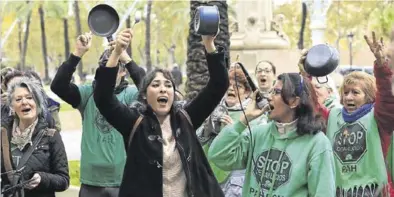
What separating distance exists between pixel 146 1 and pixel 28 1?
8.01m

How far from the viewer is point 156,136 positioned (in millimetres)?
5371

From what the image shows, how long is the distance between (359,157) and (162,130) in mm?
1572

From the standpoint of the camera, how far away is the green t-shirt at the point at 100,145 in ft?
24.0

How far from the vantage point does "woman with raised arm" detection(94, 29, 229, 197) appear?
530 centimetres

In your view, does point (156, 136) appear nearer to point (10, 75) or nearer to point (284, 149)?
point (284, 149)

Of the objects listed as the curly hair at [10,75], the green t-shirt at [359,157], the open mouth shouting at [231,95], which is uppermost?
the curly hair at [10,75]

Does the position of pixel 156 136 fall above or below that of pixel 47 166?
above

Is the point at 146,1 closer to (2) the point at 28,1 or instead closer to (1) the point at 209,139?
(2) the point at 28,1

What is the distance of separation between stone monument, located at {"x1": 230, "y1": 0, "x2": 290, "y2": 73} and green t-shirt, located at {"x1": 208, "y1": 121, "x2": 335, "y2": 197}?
13024 mm

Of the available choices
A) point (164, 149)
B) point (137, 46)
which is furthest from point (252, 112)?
point (137, 46)

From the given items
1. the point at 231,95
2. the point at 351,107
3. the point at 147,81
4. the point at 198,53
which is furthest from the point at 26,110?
the point at 198,53

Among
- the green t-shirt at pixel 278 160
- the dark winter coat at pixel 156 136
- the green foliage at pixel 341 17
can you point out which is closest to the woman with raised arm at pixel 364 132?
the green t-shirt at pixel 278 160

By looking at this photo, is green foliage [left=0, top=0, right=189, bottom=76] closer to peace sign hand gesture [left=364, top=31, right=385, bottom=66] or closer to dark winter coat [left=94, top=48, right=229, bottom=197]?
peace sign hand gesture [left=364, top=31, right=385, bottom=66]

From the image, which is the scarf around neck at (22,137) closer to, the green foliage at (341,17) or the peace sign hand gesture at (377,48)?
the peace sign hand gesture at (377,48)
